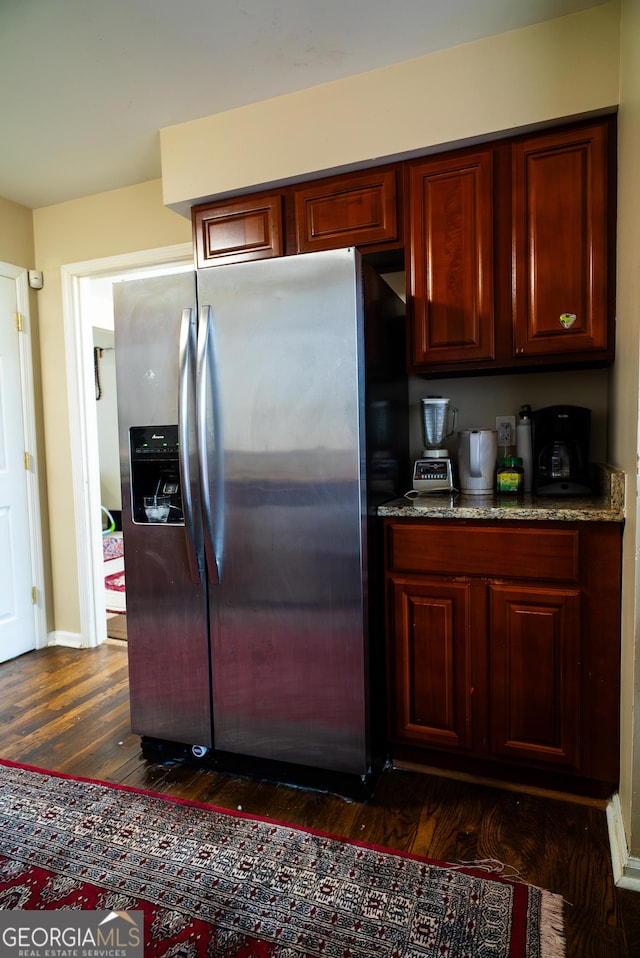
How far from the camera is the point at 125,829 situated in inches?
64.4

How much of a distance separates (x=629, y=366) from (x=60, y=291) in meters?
3.09

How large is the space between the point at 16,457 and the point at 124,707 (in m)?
1.64

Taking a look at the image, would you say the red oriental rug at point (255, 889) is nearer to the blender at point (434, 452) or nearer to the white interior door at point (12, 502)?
the blender at point (434, 452)

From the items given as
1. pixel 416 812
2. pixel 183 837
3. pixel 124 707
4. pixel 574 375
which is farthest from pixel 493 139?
pixel 124 707

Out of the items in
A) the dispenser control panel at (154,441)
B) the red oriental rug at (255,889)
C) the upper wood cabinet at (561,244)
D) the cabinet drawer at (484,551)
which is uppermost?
the upper wood cabinet at (561,244)

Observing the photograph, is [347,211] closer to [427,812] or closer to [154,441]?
[154,441]

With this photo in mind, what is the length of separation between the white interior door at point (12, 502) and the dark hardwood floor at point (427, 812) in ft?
2.78

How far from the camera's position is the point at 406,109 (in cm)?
201

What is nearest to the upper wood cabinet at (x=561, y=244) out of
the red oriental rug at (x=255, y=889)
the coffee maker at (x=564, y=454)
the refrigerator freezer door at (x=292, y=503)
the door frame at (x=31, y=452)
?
the coffee maker at (x=564, y=454)

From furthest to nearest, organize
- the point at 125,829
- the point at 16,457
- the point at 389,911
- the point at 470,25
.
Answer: the point at 16,457 < the point at 470,25 < the point at 125,829 < the point at 389,911

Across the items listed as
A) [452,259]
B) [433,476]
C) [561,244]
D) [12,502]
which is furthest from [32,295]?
[561,244]

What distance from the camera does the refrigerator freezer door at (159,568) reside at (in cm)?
188

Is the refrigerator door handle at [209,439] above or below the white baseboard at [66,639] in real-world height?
above

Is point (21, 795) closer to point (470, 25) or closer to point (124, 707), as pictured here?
point (124, 707)
